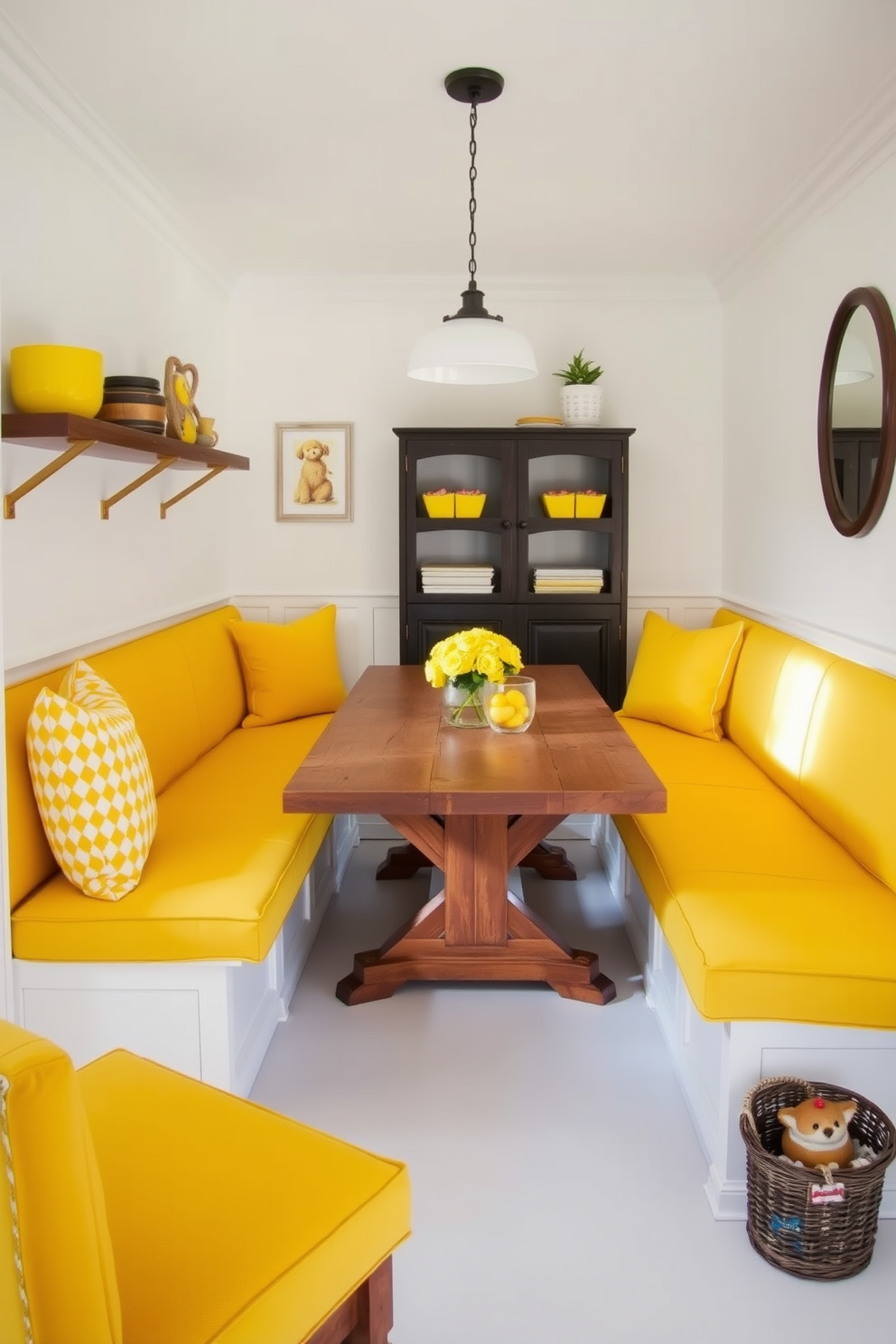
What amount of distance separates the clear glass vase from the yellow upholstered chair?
155cm

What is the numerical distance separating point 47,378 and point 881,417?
7.36 feet

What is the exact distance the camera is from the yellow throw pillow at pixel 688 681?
4.03 metres

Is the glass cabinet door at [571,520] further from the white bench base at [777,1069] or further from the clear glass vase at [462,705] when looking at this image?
the white bench base at [777,1069]

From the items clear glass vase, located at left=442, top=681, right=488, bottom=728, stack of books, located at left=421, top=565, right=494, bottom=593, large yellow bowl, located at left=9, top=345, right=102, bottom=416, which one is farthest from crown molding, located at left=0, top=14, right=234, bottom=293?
clear glass vase, located at left=442, top=681, right=488, bottom=728

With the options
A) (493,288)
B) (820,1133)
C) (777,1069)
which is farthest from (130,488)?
(820,1133)

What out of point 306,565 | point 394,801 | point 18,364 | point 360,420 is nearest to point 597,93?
point 18,364

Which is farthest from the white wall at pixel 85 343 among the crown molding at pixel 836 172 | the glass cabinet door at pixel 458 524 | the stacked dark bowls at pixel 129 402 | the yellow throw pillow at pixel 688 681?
the crown molding at pixel 836 172

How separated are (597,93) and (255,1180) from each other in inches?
105

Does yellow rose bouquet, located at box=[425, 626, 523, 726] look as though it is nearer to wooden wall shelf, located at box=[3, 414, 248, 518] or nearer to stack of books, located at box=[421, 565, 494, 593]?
wooden wall shelf, located at box=[3, 414, 248, 518]

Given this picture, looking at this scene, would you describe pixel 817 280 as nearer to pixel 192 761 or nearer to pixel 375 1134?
pixel 192 761

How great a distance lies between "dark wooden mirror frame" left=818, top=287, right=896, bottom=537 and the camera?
9.50 ft

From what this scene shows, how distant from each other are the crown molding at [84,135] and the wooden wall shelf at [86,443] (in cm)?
81

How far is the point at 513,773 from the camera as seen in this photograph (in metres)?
2.59

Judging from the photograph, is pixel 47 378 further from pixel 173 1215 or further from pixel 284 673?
pixel 284 673
